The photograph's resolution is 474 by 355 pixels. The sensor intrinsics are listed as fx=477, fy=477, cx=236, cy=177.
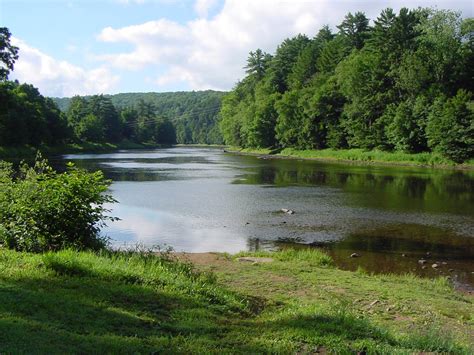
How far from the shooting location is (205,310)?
8414 mm

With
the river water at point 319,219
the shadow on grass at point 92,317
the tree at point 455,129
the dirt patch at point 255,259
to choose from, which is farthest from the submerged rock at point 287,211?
the tree at point 455,129

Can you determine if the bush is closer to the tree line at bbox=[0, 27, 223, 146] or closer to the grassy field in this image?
the grassy field

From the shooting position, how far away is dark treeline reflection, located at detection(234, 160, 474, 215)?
1216 inches

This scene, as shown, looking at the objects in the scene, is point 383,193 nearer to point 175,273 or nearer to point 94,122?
point 175,273

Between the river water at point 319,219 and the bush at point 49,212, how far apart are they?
652 cm

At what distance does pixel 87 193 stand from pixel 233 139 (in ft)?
398

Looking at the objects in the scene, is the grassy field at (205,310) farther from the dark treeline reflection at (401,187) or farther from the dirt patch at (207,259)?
the dark treeline reflection at (401,187)

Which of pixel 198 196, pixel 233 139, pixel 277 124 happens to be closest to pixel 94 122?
pixel 233 139

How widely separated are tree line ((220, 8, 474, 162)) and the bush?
184 feet

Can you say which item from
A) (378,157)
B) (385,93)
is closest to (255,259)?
(378,157)

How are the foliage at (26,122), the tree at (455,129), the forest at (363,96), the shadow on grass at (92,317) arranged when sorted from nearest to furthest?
1. the shadow on grass at (92,317)
2. the tree at (455,129)
3. the forest at (363,96)
4. the foliage at (26,122)

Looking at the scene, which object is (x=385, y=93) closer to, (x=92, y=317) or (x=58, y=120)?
(x=58, y=120)

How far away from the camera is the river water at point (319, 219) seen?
18.8 m

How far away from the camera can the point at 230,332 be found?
743 cm
